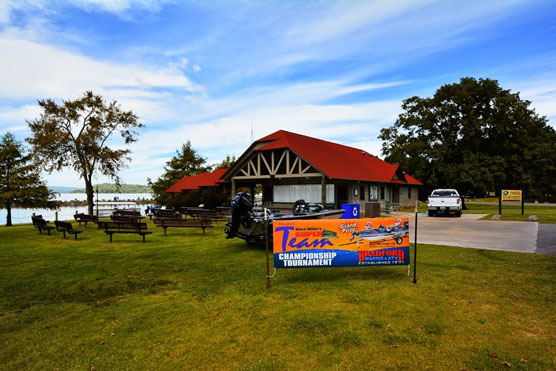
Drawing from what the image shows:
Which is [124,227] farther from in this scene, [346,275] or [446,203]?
[446,203]

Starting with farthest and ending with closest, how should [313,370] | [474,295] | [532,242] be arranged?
[532,242] → [474,295] → [313,370]

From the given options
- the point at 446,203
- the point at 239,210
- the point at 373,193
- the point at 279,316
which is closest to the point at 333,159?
the point at 373,193

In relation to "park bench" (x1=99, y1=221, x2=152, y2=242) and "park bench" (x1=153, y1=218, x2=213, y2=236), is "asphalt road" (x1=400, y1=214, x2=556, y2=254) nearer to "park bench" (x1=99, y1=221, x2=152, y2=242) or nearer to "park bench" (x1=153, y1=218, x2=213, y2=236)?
"park bench" (x1=153, y1=218, x2=213, y2=236)

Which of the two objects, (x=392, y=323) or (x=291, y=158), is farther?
(x=291, y=158)

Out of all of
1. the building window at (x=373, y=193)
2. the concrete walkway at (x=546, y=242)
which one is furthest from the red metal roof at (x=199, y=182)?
the concrete walkway at (x=546, y=242)

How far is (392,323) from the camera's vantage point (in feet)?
15.7

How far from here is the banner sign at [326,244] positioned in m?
6.79

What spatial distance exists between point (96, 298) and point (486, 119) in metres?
40.5

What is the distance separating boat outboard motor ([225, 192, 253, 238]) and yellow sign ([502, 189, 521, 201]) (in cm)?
2251

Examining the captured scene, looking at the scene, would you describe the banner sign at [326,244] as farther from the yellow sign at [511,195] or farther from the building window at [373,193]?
the building window at [373,193]

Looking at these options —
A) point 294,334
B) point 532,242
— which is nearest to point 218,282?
point 294,334

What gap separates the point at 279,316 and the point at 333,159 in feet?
79.0

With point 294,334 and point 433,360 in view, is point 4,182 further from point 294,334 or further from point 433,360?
point 433,360

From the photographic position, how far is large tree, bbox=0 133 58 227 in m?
25.2
